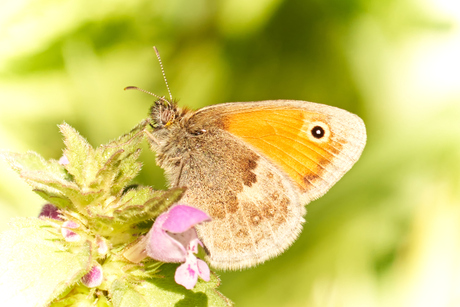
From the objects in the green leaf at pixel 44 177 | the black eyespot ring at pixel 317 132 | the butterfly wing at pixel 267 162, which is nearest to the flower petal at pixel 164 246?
the green leaf at pixel 44 177

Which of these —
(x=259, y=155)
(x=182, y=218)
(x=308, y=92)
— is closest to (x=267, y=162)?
(x=259, y=155)

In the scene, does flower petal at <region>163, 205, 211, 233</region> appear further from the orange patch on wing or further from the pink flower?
the orange patch on wing

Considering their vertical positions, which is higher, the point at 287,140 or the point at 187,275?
the point at 287,140

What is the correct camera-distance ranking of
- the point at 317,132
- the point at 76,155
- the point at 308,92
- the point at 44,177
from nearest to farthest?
the point at 44,177, the point at 76,155, the point at 317,132, the point at 308,92

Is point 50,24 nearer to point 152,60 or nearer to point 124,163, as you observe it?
A: point 152,60

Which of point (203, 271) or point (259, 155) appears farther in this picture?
point (259, 155)

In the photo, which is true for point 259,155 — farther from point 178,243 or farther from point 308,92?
point 308,92
